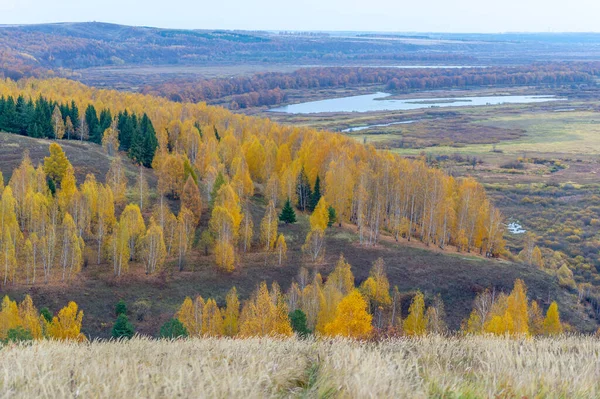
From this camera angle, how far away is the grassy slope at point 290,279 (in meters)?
38.1

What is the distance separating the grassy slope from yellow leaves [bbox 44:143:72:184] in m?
5.24

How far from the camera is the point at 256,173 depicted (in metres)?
70.9

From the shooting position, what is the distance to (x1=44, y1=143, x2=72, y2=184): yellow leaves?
5178 cm

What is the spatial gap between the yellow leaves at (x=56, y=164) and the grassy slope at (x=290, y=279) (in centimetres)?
524

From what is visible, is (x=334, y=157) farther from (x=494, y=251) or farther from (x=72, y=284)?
(x=72, y=284)

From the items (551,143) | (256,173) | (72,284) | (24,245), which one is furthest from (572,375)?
(551,143)

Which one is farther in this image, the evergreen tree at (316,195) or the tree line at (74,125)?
the tree line at (74,125)

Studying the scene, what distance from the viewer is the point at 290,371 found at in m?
8.08

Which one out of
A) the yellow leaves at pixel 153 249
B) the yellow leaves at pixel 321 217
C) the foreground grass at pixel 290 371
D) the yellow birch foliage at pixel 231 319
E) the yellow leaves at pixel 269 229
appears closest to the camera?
the foreground grass at pixel 290 371

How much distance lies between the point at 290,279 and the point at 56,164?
82.2 ft

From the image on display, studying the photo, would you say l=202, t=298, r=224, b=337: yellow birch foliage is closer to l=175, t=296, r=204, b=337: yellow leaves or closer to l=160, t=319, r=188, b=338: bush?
l=175, t=296, r=204, b=337: yellow leaves

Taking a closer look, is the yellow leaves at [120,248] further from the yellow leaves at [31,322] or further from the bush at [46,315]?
the yellow leaves at [31,322]

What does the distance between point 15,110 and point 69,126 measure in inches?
255

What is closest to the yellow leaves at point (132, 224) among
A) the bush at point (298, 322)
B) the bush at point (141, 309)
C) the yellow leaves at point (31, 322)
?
the bush at point (141, 309)
